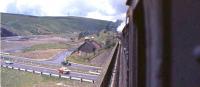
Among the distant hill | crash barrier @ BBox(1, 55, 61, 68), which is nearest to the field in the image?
crash barrier @ BBox(1, 55, 61, 68)

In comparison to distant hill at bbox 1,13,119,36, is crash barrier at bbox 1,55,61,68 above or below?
below

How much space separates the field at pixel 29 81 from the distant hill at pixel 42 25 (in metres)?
32.1

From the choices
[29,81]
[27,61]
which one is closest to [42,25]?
[27,61]

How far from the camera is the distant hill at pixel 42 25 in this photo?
87688mm

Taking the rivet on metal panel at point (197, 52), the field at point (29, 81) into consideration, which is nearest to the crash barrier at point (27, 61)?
the field at point (29, 81)

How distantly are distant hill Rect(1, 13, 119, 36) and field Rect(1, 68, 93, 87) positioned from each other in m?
32.1

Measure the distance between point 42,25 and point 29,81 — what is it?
5945cm

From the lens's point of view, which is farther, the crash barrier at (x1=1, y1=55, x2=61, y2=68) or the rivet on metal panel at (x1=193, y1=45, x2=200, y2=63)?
the crash barrier at (x1=1, y1=55, x2=61, y2=68)

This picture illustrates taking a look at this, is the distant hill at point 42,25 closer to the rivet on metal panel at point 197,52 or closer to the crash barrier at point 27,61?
the crash barrier at point 27,61

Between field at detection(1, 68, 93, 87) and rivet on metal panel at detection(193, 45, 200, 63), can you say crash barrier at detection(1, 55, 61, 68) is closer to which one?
field at detection(1, 68, 93, 87)

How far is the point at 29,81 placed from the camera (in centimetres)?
4197

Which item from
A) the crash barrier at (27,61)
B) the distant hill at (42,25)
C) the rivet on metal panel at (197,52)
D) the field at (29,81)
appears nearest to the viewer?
the rivet on metal panel at (197,52)

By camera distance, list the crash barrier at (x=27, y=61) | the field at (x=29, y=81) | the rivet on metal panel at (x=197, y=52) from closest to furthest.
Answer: the rivet on metal panel at (x=197, y=52) < the field at (x=29, y=81) < the crash barrier at (x=27, y=61)

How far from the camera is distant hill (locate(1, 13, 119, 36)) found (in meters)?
87.7
